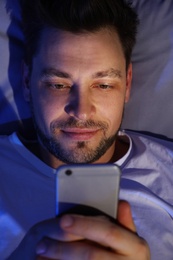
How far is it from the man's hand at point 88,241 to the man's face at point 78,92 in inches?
15.1

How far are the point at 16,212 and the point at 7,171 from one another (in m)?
0.14

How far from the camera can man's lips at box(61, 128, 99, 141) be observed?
0.94m

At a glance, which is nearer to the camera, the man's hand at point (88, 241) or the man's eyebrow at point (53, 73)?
the man's hand at point (88, 241)

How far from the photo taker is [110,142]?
39.8 inches

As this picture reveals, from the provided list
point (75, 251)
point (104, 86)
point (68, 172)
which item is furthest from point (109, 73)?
point (75, 251)

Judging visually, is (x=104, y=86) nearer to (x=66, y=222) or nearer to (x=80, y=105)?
(x=80, y=105)

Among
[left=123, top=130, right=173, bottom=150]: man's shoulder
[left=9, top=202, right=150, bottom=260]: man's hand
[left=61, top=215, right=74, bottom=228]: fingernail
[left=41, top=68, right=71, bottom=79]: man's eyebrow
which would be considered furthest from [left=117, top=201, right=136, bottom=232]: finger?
[left=123, top=130, right=173, bottom=150]: man's shoulder

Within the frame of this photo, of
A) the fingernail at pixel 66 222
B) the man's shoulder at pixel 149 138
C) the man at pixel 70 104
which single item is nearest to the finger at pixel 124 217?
the fingernail at pixel 66 222

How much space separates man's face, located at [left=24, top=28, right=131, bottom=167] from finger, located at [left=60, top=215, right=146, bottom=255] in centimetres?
40

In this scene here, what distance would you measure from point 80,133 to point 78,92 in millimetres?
119

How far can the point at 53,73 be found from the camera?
93 cm

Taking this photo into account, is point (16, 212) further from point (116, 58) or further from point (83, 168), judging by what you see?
point (116, 58)

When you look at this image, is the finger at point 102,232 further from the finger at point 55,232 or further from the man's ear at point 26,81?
the man's ear at point 26,81

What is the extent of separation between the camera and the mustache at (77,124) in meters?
0.92
